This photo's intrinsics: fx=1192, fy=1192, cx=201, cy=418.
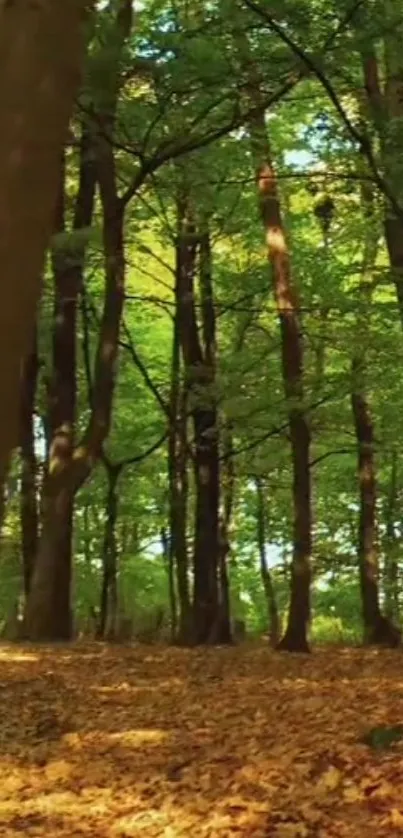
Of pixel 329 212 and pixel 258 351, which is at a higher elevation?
pixel 329 212

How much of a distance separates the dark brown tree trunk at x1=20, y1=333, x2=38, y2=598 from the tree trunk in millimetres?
12470

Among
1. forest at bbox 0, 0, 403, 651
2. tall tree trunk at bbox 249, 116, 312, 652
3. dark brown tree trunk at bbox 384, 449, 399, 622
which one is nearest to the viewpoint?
forest at bbox 0, 0, 403, 651

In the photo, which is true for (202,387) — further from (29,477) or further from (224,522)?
(224,522)

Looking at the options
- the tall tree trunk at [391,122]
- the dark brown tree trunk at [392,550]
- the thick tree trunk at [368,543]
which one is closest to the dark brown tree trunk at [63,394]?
the tall tree trunk at [391,122]

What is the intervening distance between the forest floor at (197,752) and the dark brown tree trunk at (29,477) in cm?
443

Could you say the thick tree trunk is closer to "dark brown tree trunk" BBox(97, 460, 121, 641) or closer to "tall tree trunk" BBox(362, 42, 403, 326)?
"tall tree trunk" BBox(362, 42, 403, 326)

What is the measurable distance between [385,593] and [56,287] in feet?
34.6

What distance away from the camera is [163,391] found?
19.2m

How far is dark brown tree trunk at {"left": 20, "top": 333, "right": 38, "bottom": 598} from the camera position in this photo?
14367 mm

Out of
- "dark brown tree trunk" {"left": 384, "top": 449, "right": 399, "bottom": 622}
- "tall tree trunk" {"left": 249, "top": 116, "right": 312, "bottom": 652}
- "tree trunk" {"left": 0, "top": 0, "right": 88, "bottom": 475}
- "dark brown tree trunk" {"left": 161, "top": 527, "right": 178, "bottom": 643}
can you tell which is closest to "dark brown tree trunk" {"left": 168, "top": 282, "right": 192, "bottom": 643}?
"dark brown tree trunk" {"left": 161, "top": 527, "right": 178, "bottom": 643}

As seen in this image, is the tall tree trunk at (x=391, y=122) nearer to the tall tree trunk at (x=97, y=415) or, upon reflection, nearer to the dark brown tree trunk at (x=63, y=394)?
the tall tree trunk at (x=97, y=415)

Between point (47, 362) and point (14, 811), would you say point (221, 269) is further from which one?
point (14, 811)

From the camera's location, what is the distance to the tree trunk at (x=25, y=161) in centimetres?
175

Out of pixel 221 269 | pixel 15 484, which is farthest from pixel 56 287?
pixel 221 269
